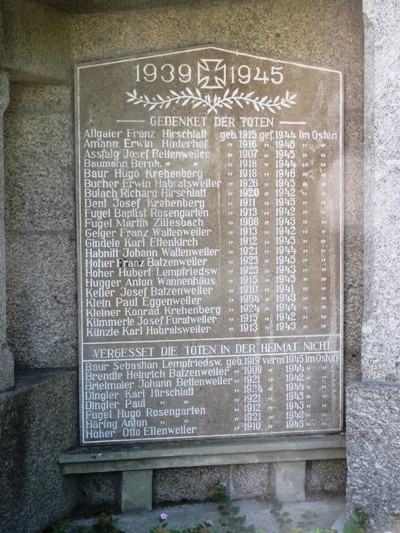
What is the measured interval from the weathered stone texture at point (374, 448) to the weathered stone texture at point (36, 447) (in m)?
1.57

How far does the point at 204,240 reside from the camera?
12.6 ft

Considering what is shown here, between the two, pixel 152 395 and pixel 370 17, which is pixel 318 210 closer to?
pixel 370 17

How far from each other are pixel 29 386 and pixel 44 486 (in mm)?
575

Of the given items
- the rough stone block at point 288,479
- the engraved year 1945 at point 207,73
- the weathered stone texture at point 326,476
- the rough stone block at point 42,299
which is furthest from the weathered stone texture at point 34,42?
the weathered stone texture at point 326,476

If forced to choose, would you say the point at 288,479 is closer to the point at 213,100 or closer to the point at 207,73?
the point at 213,100

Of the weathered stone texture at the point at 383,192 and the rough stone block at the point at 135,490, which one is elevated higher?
the weathered stone texture at the point at 383,192

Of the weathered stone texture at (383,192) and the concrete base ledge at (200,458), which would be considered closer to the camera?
the weathered stone texture at (383,192)

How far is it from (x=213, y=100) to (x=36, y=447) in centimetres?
214

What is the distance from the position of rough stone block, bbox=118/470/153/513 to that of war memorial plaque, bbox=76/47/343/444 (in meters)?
0.20

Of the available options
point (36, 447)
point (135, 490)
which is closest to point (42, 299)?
point (36, 447)

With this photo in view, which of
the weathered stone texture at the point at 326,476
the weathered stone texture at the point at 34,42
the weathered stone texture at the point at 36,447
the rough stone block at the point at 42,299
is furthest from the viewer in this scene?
the weathered stone texture at the point at 326,476

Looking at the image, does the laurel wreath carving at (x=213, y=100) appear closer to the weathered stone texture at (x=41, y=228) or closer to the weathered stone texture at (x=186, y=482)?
the weathered stone texture at (x=41, y=228)

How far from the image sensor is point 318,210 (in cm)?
386

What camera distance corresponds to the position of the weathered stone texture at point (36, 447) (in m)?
3.31
